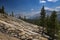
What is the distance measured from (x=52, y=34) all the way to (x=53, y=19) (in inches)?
146

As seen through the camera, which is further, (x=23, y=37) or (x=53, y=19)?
(x=53, y=19)

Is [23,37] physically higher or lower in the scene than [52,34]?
higher

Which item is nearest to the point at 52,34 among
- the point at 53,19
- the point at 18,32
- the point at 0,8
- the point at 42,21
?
the point at 53,19

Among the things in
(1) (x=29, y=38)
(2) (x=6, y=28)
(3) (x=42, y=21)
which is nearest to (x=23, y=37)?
(1) (x=29, y=38)

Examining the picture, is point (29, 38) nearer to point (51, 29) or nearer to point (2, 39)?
point (2, 39)

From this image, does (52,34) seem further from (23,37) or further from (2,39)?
(2,39)

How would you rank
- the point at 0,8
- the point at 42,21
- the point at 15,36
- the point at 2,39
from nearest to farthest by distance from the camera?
the point at 2,39 < the point at 15,36 < the point at 42,21 < the point at 0,8

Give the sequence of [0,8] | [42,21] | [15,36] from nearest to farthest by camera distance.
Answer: [15,36] < [42,21] < [0,8]

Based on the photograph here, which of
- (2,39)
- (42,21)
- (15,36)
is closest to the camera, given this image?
(2,39)

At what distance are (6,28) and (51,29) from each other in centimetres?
1607

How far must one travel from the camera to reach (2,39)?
64.5 ft

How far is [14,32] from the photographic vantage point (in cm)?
2455

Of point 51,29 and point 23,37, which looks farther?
point 51,29

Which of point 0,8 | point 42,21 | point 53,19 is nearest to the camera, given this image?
point 53,19
